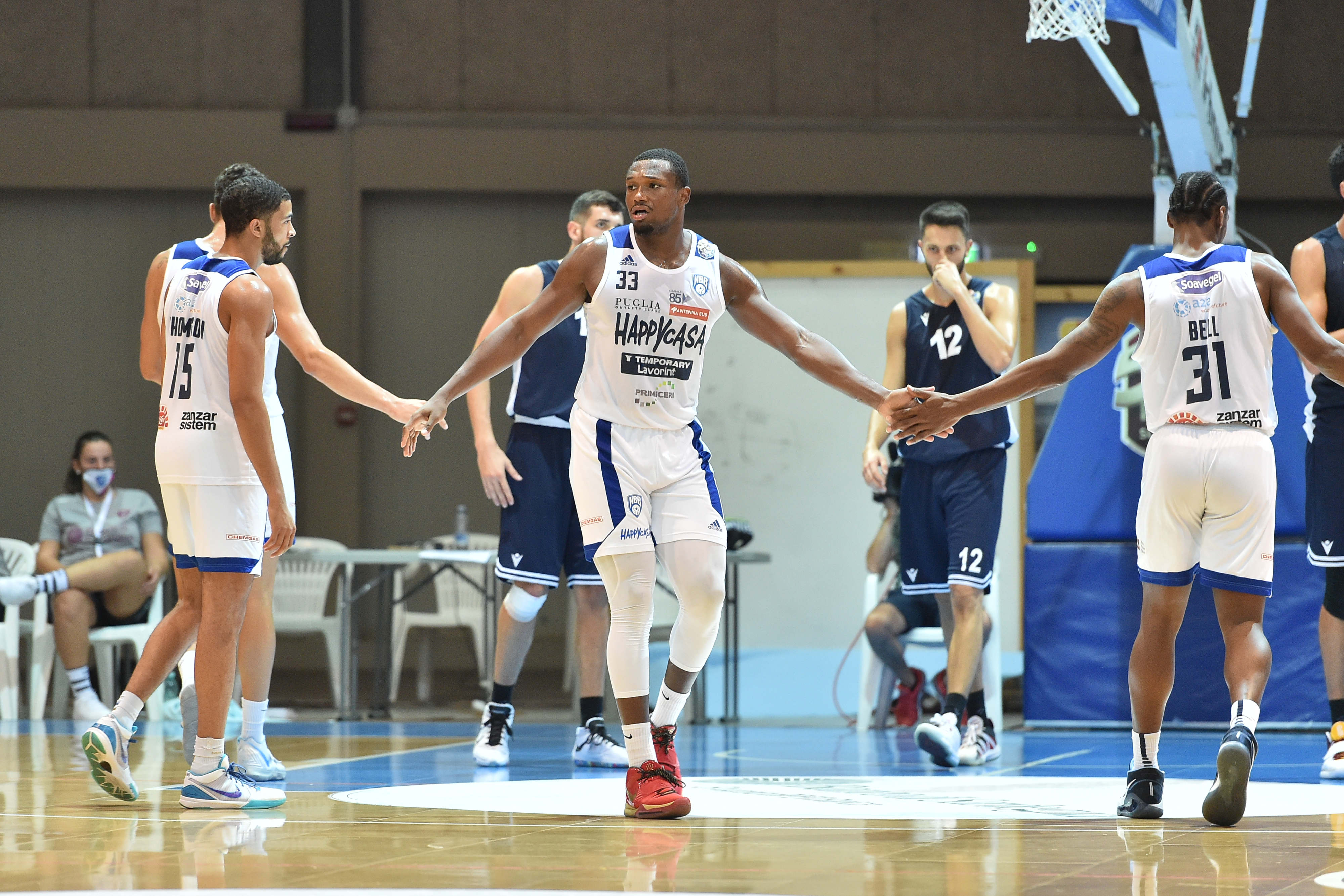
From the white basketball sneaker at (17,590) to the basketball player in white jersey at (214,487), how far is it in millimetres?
4090

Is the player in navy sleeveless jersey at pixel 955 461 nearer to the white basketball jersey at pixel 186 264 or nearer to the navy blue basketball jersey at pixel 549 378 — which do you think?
the navy blue basketball jersey at pixel 549 378

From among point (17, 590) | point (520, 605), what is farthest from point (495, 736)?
point (17, 590)

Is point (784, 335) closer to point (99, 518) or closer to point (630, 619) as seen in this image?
point (630, 619)

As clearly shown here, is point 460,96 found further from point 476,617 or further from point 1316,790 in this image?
point 1316,790

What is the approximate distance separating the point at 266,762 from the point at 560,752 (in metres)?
1.56

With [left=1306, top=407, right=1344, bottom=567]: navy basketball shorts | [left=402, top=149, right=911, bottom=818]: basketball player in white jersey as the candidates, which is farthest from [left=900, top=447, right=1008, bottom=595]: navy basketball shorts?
[left=402, top=149, right=911, bottom=818]: basketball player in white jersey

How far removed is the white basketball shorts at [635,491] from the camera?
158 inches

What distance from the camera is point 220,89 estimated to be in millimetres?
11484

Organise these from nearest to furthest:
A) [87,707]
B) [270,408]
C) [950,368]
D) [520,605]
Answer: [270,408] < [520,605] < [950,368] < [87,707]

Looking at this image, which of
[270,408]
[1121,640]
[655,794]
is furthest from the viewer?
[1121,640]

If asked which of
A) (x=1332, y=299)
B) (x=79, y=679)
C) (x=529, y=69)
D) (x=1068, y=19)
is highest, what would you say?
(x=529, y=69)

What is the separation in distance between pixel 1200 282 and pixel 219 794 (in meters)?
2.86

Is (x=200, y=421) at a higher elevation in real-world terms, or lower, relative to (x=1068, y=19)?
lower

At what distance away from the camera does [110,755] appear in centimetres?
410
